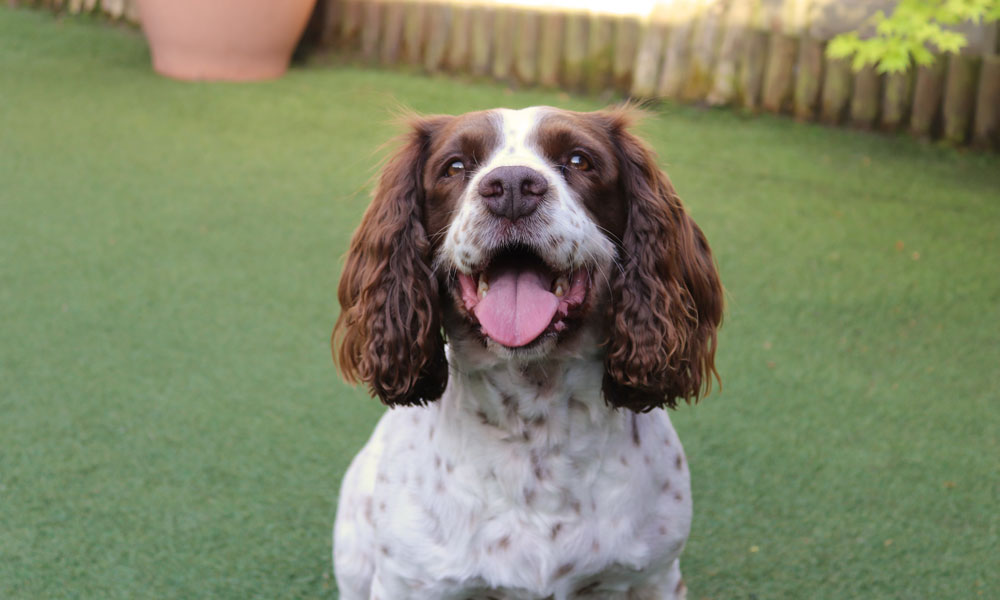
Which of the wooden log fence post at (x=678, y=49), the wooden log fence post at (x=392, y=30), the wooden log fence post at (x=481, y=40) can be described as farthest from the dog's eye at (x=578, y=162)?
the wooden log fence post at (x=392, y=30)

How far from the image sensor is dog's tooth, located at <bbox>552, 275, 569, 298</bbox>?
7.56ft

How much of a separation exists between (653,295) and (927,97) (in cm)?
552

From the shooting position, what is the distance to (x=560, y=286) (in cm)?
231

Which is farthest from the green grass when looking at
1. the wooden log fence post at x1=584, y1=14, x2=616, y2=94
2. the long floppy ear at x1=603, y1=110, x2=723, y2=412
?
the wooden log fence post at x1=584, y1=14, x2=616, y2=94

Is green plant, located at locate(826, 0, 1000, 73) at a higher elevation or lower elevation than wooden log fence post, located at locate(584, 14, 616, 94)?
higher

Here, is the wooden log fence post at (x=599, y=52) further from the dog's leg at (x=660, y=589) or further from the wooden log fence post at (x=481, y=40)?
the dog's leg at (x=660, y=589)

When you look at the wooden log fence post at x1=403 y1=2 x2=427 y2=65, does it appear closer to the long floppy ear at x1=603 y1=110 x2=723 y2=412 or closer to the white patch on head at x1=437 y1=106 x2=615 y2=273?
the long floppy ear at x1=603 y1=110 x2=723 y2=412

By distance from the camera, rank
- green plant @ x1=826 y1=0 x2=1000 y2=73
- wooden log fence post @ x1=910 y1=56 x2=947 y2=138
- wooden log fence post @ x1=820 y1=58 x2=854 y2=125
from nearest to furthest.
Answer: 1. green plant @ x1=826 y1=0 x2=1000 y2=73
2. wooden log fence post @ x1=910 y1=56 x2=947 y2=138
3. wooden log fence post @ x1=820 y1=58 x2=854 y2=125

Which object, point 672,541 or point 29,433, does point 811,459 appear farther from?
point 29,433

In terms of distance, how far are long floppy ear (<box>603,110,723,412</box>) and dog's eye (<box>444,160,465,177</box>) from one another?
37 cm

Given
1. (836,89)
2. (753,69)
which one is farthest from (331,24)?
(836,89)

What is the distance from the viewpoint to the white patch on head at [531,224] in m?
2.18

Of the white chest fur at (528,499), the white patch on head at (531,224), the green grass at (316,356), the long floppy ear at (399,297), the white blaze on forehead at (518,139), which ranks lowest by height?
the green grass at (316,356)

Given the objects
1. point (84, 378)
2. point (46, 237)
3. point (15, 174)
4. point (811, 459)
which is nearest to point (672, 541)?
point (811, 459)
